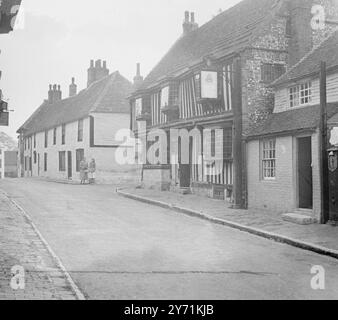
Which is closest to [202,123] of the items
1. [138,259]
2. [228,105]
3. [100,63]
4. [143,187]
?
Answer: [228,105]

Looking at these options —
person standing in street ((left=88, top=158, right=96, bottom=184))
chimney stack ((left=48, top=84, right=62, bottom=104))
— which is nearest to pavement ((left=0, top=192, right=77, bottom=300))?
person standing in street ((left=88, top=158, right=96, bottom=184))

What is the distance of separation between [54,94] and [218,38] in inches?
1389

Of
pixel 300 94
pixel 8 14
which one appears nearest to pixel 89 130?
pixel 300 94

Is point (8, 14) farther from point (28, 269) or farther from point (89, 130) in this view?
point (89, 130)

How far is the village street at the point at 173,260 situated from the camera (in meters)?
6.40

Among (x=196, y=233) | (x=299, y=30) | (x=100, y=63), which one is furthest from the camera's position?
(x=100, y=63)

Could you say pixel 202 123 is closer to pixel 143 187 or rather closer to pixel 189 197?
pixel 189 197

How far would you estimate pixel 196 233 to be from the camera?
37.3ft

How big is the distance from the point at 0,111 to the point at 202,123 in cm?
951

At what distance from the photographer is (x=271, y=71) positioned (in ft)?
57.0

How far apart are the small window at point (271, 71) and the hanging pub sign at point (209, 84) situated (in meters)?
1.86

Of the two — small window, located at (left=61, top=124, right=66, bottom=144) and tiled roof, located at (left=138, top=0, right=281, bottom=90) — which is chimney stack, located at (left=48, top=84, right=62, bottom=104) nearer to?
small window, located at (left=61, top=124, right=66, bottom=144)

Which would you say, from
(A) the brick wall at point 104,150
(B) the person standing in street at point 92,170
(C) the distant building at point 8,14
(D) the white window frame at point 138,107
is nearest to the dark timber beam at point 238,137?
(D) the white window frame at point 138,107

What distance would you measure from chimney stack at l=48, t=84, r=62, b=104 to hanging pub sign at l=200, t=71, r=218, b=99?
122ft
